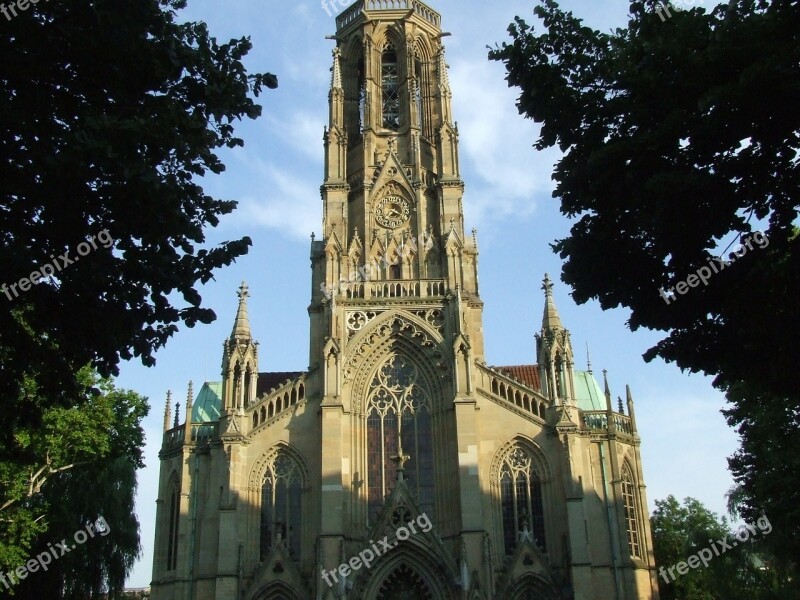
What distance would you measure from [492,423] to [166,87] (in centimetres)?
2397

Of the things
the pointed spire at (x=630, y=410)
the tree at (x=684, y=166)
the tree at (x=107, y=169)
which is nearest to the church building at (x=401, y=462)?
the pointed spire at (x=630, y=410)

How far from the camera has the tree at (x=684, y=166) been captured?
13242mm

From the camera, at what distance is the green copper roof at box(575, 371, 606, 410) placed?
40406 millimetres

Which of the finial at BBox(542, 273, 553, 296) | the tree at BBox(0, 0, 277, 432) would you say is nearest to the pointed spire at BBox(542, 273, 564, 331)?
the finial at BBox(542, 273, 553, 296)

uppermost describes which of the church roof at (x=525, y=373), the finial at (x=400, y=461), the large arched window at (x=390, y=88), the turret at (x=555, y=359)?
the large arched window at (x=390, y=88)

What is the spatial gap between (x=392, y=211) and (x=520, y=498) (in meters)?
14.5

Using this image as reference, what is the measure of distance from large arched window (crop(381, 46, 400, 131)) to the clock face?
16.6 feet

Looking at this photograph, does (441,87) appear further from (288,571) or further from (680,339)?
(680,339)

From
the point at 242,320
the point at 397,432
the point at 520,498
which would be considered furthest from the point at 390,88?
the point at 520,498

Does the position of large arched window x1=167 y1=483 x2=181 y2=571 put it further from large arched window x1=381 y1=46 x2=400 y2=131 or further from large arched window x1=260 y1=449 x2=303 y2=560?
large arched window x1=381 y1=46 x2=400 y2=131

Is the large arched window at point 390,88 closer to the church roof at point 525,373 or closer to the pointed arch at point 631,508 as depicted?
the church roof at point 525,373

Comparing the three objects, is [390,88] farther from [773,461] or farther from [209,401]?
[773,461]

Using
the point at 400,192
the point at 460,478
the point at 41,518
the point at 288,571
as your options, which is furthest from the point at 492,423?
the point at 41,518

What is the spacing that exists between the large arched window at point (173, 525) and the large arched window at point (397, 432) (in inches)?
314
